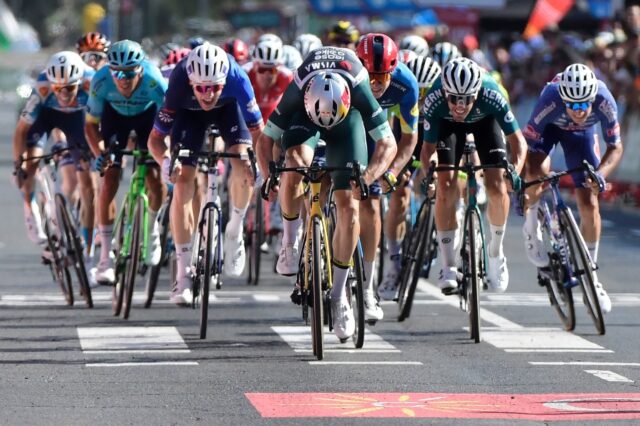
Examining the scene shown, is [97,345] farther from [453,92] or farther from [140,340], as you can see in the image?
[453,92]

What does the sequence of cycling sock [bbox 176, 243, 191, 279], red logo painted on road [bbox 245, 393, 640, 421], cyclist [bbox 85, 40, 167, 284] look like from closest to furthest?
1. red logo painted on road [bbox 245, 393, 640, 421]
2. cycling sock [bbox 176, 243, 191, 279]
3. cyclist [bbox 85, 40, 167, 284]

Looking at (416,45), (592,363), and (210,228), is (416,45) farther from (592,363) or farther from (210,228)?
(592,363)

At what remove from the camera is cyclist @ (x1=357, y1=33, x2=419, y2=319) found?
11312 millimetres

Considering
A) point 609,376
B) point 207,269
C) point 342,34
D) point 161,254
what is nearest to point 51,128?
point 161,254

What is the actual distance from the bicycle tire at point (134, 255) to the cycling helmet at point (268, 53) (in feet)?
9.96

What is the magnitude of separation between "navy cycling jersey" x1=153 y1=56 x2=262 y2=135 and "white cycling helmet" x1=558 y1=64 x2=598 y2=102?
216 centimetres

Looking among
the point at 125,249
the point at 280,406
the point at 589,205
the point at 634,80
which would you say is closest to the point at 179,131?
the point at 125,249

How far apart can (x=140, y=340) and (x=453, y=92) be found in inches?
106

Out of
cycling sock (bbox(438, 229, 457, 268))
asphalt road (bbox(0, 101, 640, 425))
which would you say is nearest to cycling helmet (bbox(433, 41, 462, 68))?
asphalt road (bbox(0, 101, 640, 425))

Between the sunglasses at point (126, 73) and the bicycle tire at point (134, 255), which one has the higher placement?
the sunglasses at point (126, 73)

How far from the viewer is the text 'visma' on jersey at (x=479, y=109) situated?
1196 cm

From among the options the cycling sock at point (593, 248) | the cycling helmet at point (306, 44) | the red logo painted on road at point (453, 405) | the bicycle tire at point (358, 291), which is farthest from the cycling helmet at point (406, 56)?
the red logo painted on road at point (453, 405)

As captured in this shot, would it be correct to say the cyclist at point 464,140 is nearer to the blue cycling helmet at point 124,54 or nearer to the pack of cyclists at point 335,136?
the pack of cyclists at point 335,136

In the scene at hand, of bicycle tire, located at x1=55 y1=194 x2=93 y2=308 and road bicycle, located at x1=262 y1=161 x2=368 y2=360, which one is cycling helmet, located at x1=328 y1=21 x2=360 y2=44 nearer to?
bicycle tire, located at x1=55 y1=194 x2=93 y2=308
